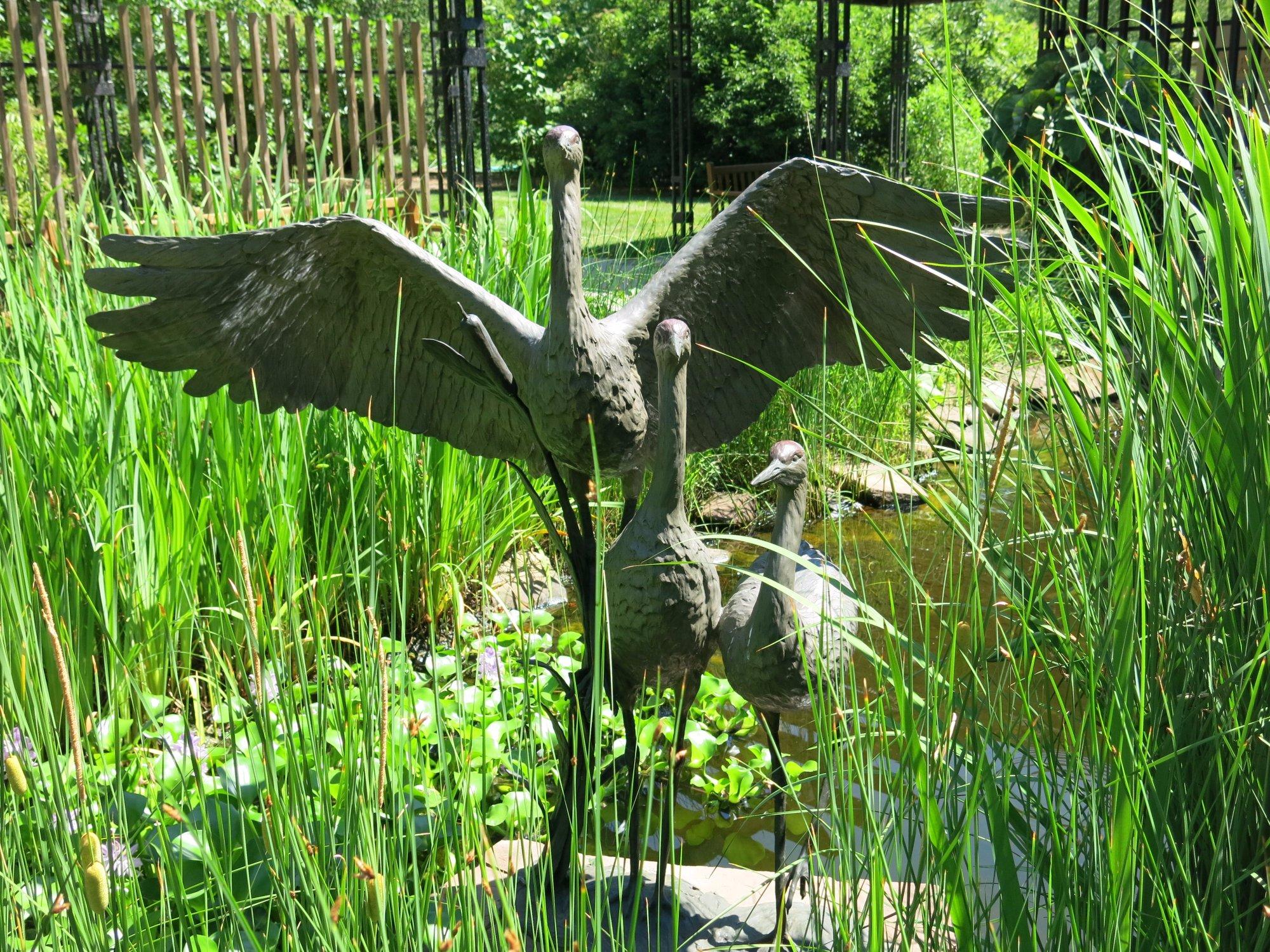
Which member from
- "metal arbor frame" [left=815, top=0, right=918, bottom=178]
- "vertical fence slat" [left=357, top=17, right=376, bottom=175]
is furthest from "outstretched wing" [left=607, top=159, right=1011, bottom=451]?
"metal arbor frame" [left=815, top=0, right=918, bottom=178]

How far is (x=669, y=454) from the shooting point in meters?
1.53

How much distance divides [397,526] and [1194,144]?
2.50 meters

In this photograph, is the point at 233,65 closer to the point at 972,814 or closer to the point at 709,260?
the point at 709,260

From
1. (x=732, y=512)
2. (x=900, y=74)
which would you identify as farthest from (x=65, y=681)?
(x=900, y=74)

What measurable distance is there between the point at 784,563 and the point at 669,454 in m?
0.29

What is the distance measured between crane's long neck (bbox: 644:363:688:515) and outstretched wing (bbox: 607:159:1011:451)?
0.24m

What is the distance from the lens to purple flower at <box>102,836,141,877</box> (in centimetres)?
123

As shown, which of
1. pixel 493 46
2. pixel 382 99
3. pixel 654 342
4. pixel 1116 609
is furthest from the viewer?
pixel 493 46

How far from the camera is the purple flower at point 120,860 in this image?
4.04 ft

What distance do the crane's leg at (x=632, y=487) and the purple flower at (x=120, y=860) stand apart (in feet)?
2.74

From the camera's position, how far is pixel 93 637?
8.49 feet

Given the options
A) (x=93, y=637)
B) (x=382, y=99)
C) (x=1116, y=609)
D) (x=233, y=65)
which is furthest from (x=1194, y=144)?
(x=233, y=65)

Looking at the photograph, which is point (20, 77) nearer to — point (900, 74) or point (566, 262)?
point (566, 262)

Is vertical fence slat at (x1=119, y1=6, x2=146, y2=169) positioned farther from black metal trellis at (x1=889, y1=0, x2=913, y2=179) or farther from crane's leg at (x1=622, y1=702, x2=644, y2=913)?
black metal trellis at (x1=889, y1=0, x2=913, y2=179)
